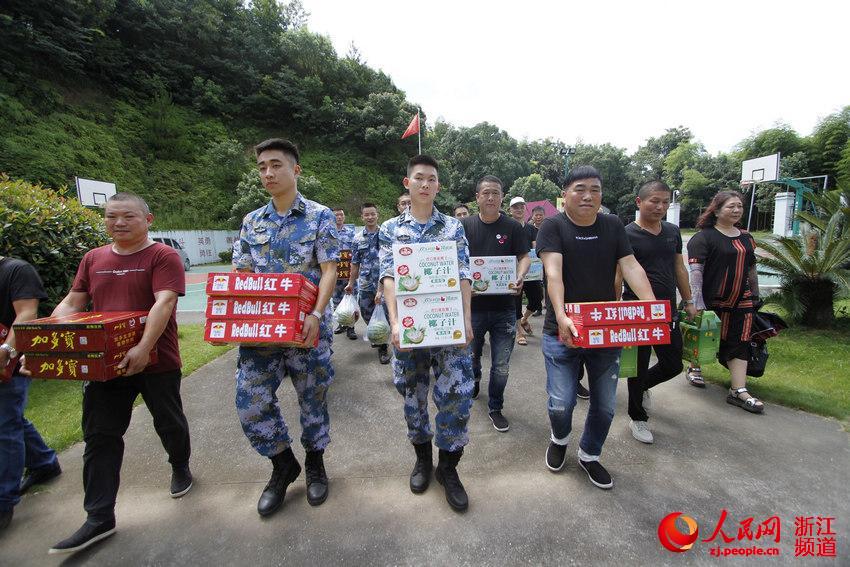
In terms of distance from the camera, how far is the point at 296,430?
11.3 ft

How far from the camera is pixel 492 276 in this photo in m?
3.35

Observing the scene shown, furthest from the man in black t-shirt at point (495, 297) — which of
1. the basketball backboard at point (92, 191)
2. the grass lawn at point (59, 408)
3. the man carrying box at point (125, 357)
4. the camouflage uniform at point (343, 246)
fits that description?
the basketball backboard at point (92, 191)

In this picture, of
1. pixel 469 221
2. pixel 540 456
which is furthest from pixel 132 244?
pixel 540 456

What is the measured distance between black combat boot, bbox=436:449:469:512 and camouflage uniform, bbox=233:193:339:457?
0.92 metres

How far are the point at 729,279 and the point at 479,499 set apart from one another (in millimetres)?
3237

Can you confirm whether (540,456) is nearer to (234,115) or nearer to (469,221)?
(469,221)

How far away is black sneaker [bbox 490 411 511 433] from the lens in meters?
3.34

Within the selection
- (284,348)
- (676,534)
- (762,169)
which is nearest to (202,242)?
(284,348)

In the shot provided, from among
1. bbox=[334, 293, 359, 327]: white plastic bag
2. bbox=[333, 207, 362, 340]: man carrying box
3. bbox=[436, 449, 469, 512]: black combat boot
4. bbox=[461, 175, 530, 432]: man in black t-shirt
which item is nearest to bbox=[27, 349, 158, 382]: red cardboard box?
bbox=[436, 449, 469, 512]: black combat boot

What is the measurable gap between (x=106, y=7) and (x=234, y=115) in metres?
9.00

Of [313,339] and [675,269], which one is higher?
[675,269]

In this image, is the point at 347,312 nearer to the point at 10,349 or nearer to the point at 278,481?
the point at 278,481

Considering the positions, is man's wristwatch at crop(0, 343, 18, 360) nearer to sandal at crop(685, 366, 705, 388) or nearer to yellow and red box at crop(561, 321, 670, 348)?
yellow and red box at crop(561, 321, 670, 348)

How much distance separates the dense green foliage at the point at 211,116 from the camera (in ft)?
66.6
